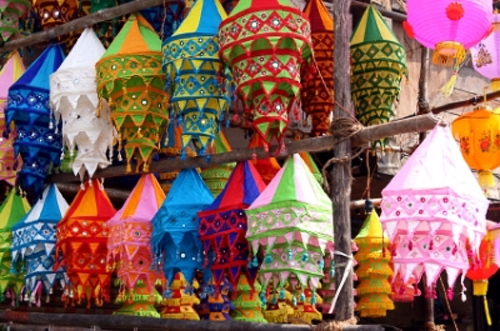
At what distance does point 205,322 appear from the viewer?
5.09 m

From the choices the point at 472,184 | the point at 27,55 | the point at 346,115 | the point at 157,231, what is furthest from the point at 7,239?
the point at 472,184

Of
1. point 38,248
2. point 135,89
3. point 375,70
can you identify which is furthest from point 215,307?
point 375,70

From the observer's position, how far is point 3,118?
620 cm

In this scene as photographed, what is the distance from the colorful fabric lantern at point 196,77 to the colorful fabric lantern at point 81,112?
27.6 inches

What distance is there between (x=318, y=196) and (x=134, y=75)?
1428 millimetres

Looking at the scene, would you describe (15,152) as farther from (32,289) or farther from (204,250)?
(204,250)

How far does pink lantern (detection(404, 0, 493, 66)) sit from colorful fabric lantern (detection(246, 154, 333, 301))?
1217mm

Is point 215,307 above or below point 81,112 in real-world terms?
below

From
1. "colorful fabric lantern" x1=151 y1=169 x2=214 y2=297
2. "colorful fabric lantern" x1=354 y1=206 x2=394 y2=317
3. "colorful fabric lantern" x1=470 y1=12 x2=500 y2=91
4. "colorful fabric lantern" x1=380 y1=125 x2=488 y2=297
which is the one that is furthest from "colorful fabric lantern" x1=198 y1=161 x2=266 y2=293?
"colorful fabric lantern" x1=470 y1=12 x2=500 y2=91

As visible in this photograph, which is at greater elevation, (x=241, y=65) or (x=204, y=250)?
(x=241, y=65)

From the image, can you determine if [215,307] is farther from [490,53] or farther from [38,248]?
[490,53]

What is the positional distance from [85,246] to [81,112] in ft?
2.86

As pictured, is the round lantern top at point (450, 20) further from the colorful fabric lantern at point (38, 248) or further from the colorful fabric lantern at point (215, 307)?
the colorful fabric lantern at point (38, 248)

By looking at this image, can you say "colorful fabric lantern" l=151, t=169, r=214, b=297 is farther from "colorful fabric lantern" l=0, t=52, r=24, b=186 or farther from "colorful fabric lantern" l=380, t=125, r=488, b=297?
"colorful fabric lantern" l=0, t=52, r=24, b=186
